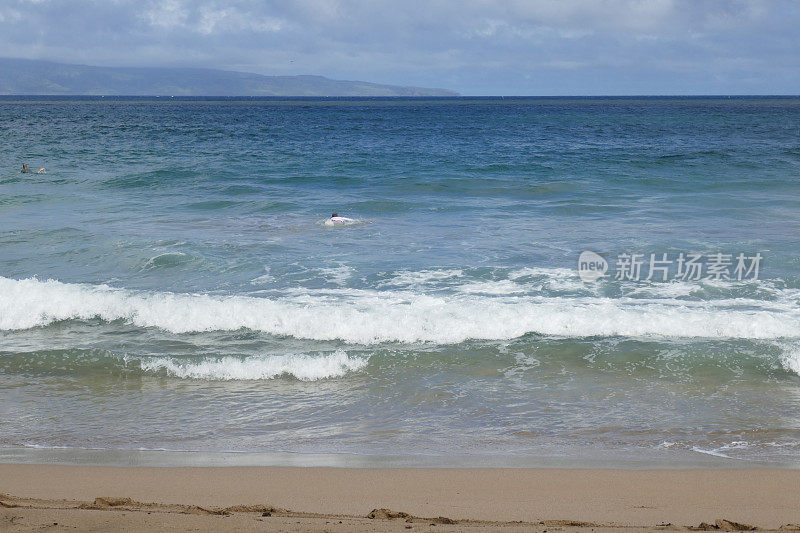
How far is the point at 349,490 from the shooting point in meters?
5.45

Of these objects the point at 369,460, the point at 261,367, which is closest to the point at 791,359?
the point at 369,460

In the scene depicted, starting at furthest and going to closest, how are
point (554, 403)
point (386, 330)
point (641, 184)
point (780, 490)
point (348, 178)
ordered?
point (348, 178) → point (641, 184) → point (386, 330) → point (554, 403) → point (780, 490)

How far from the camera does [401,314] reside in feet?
33.8

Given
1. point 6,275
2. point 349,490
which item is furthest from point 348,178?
point 349,490

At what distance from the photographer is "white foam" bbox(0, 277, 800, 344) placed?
9.74 meters

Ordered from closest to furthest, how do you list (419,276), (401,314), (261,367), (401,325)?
(261,367) → (401,325) → (401,314) → (419,276)

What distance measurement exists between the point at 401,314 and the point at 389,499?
515 centimetres

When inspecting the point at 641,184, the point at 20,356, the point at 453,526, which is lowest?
the point at 20,356

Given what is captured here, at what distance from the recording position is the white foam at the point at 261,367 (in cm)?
853

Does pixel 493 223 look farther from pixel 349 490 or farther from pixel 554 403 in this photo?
pixel 349 490

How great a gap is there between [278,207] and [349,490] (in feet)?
50.1

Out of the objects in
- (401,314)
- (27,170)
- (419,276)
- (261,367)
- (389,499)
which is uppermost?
(27,170)

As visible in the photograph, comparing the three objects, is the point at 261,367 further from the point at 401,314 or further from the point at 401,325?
the point at 401,314

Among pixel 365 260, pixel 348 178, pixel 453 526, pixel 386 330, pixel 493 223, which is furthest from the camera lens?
pixel 348 178
